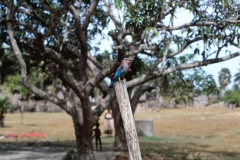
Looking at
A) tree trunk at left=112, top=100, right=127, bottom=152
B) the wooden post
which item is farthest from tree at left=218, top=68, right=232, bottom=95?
the wooden post

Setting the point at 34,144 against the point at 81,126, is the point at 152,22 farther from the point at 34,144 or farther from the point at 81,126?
the point at 34,144

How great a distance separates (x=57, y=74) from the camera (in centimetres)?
1386

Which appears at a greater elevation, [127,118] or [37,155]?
[127,118]

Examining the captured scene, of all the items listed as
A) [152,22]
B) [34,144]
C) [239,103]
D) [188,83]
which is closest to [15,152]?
[34,144]

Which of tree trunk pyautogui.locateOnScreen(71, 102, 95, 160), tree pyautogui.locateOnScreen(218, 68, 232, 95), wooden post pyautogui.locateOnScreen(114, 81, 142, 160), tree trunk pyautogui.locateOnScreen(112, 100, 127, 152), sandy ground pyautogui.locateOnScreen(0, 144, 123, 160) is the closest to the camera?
wooden post pyautogui.locateOnScreen(114, 81, 142, 160)

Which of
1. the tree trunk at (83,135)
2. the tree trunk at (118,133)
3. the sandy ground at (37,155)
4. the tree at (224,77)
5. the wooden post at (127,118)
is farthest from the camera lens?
the tree at (224,77)

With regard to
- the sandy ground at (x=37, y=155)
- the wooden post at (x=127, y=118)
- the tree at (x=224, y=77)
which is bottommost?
the sandy ground at (x=37, y=155)

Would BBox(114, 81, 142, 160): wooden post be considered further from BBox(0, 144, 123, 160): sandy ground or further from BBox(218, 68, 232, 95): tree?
BBox(218, 68, 232, 95): tree

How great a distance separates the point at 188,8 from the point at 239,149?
887cm

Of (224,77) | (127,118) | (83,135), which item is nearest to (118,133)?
(83,135)

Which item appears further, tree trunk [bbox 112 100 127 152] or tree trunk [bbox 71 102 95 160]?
tree trunk [bbox 112 100 127 152]

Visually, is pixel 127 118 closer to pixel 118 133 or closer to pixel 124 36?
pixel 124 36

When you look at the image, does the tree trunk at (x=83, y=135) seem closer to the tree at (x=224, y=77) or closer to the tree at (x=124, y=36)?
the tree at (x=124, y=36)

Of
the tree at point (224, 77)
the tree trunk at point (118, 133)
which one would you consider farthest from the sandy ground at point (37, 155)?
the tree at point (224, 77)
